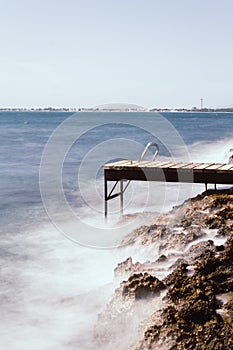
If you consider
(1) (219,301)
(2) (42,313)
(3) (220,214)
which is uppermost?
(3) (220,214)

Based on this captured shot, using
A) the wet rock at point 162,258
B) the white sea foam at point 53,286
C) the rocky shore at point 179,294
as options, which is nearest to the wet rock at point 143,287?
the rocky shore at point 179,294

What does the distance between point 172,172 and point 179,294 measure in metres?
4.14

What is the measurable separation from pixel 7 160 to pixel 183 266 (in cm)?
2352

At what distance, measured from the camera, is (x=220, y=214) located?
7219 millimetres

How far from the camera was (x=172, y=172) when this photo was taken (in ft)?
29.6

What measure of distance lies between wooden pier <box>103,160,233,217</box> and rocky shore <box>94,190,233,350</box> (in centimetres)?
135

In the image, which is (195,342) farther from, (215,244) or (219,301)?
(215,244)

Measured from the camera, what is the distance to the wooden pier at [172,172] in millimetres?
8736

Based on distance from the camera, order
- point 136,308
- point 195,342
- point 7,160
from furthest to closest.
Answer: point 7,160 → point 136,308 → point 195,342

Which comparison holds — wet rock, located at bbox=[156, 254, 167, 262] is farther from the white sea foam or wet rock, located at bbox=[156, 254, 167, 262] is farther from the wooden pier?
the wooden pier

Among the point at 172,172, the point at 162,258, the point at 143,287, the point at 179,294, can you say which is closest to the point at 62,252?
the point at 172,172

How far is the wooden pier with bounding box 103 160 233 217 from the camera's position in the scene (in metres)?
8.74

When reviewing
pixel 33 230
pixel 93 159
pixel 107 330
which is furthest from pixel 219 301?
pixel 93 159

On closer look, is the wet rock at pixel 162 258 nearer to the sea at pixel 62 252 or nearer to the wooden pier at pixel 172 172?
the sea at pixel 62 252
